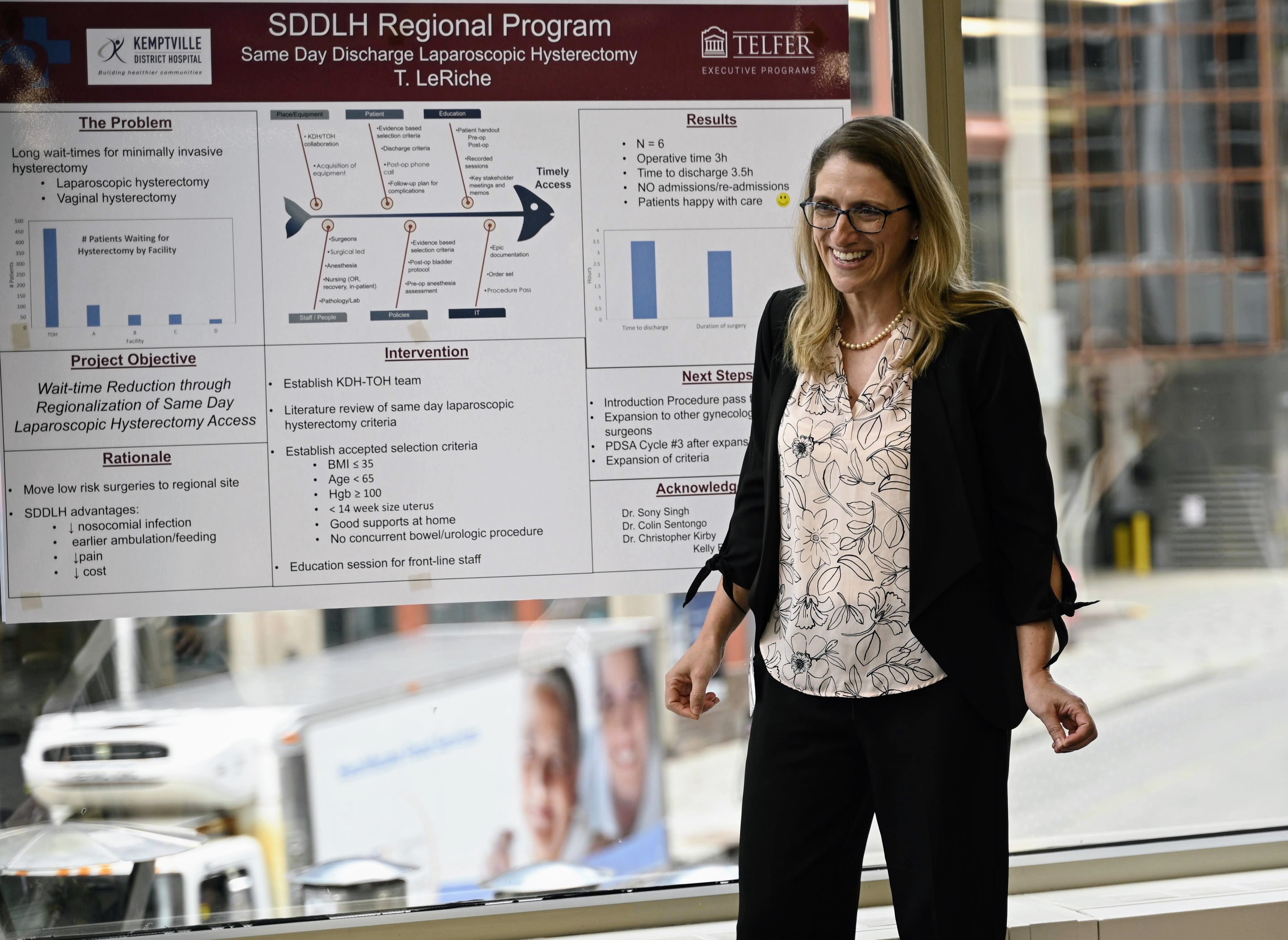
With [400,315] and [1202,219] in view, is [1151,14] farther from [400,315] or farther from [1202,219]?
[400,315]

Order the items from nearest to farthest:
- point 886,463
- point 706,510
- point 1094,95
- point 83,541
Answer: point 886,463 < point 83,541 < point 706,510 < point 1094,95

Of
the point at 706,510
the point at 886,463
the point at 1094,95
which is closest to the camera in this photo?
the point at 886,463

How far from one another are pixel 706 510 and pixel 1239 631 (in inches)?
48.5

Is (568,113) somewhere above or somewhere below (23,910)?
→ above

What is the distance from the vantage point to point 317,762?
88.2 inches

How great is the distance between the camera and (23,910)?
7.13 feet

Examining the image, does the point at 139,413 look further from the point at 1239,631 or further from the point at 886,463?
the point at 1239,631

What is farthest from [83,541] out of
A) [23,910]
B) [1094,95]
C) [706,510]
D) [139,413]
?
[1094,95]

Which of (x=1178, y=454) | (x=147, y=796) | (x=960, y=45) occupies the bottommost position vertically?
(x=147, y=796)

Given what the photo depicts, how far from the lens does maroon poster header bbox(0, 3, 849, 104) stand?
212 cm

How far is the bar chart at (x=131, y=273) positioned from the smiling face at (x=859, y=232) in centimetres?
116

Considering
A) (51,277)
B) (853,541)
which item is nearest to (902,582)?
(853,541)

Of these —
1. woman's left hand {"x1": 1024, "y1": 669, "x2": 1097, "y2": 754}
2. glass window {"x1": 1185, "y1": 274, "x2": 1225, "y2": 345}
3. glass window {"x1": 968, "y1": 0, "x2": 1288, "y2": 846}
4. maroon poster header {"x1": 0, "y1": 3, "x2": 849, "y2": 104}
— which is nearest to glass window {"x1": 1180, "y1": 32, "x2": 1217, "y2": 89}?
glass window {"x1": 968, "y1": 0, "x2": 1288, "y2": 846}

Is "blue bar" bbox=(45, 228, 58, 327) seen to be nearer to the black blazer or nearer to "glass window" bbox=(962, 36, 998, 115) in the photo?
the black blazer
